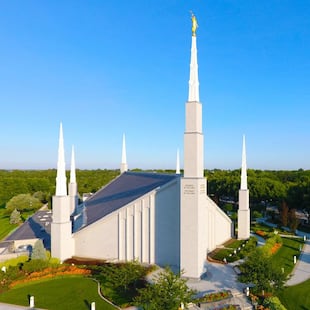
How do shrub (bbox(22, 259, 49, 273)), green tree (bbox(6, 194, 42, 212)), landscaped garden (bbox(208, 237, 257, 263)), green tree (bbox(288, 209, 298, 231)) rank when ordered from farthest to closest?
green tree (bbox(6, 194, 42, 212)), green tree (bbox(288, 209, 298, 231)), landscaped garden (bbox(208, 237, 257, 263)), shrub (bbox(22, 259, 49, 273))

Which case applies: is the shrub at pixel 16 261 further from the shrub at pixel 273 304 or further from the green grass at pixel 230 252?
the shrub at pixel 273 304

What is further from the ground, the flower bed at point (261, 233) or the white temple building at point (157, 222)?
the white temple building at point (157, 222)

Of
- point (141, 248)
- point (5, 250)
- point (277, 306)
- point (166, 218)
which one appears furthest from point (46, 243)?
point (277, 306)

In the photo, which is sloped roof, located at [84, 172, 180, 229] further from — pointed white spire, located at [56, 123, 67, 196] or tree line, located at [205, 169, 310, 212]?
tree line, located at [205, 169, 310, 212]

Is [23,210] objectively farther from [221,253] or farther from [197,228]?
[197,228]

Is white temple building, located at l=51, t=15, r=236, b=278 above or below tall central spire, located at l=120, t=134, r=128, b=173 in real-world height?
below

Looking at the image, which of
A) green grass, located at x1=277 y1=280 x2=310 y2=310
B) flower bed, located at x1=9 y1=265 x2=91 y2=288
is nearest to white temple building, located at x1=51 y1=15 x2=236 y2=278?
flower bed, located at x1=9 y1=265 x2=91 y2=288

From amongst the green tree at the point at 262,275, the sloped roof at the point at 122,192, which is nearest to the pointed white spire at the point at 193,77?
the sloped roof at the point at 122,192
